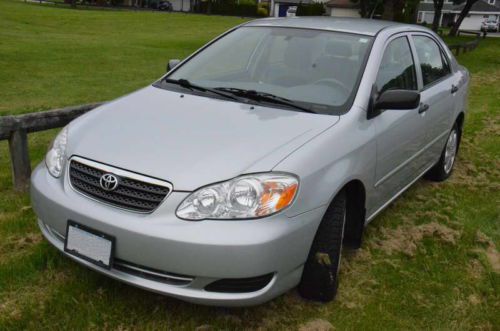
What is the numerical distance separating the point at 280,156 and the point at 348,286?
1165 mm

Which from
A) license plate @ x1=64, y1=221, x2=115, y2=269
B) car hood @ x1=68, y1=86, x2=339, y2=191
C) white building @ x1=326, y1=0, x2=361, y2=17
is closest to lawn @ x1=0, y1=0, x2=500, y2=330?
license plate @ x1=64, y1=221, x2=115, y2=269

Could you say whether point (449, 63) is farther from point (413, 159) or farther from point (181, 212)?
point (181, 212)

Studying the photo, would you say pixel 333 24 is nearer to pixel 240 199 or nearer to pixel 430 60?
pixel 430 60

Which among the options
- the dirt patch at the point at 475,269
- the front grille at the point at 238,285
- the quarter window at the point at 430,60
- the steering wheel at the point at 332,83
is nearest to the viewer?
the front grille at the point at 238,285

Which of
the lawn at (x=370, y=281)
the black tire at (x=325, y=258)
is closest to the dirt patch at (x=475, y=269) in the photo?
the lawn at (x=370, y=281)

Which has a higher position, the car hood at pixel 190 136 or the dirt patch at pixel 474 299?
the car hood at pixel 190 136

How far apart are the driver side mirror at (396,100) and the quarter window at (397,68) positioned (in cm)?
28

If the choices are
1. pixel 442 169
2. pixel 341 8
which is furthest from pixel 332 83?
pixel 341 8

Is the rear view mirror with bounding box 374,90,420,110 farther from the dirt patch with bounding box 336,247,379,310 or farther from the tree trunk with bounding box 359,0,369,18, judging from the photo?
the tree trunk with bounding box 359,0,369,18

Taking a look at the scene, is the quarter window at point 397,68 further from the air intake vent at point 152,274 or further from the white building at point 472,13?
the white building at point 472,13

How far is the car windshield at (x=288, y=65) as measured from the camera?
135 inches

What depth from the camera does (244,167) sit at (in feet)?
8.44

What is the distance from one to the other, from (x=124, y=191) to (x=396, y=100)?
Answer: 1793 millimetres

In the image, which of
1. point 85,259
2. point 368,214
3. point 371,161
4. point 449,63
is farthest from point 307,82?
point 449,63
